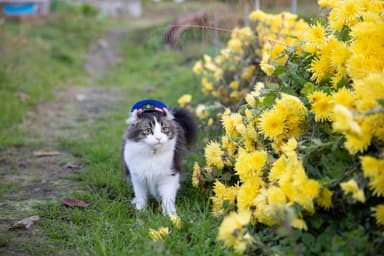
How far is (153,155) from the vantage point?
3.39 m

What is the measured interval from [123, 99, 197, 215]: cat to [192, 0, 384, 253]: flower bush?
268mm

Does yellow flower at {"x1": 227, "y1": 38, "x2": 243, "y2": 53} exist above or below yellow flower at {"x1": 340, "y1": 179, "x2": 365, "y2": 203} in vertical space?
below

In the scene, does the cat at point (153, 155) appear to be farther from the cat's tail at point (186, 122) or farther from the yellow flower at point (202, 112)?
the yellow flower at point (202, 112)

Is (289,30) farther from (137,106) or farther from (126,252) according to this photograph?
(126,252)

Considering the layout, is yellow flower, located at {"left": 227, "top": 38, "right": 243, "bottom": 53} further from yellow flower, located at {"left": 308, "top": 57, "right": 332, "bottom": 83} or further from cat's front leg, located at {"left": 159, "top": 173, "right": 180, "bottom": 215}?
yellow flower, located at {"left": 308, "top": 57, "right": 332, "bottom": 83}

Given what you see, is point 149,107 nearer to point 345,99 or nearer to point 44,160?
point 345,99

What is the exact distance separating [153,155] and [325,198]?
1.31 m

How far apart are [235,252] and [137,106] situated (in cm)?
143

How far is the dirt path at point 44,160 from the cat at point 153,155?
0.66 meters

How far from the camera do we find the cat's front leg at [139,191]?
11.2 ft

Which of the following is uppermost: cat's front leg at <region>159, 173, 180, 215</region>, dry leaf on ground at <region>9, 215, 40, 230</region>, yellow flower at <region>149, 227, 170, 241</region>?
yellow flower at <region>149, 227, 170, 241</region>

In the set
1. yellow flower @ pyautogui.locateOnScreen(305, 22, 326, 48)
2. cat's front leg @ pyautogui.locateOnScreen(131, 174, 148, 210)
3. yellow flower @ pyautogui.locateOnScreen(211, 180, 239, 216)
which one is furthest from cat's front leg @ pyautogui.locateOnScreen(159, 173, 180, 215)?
yellow flower @ pyautogui.locateOnScreen(305, 22, 326, 48)

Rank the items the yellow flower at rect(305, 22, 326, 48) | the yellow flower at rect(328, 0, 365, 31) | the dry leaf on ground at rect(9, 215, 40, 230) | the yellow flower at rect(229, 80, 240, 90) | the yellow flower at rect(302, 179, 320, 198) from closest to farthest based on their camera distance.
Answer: the yellow flower at rect(302, 179, 320, 198) < the yellow flower at rect(328, 0, 365, 31) < the yellow flower at rect(305, 22, 326, 48) < the dry leaf on ground at rect(9, 215, 40, 230) < the yellow flower at rect(229, 80, 240, 90)

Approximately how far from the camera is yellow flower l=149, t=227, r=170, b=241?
2.70 metres
